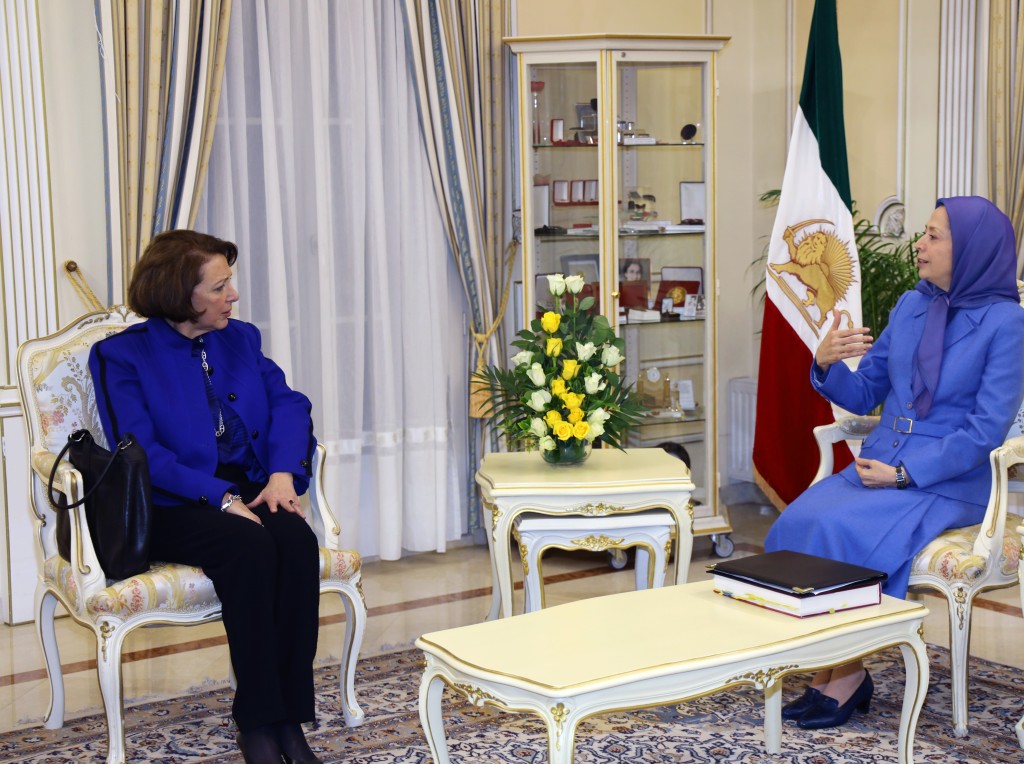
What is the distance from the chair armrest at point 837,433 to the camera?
12.1 ft

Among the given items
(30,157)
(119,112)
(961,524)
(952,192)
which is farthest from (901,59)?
(30,157)

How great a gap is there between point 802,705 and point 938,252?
1359 mm

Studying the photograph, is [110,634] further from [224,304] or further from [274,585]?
[224,304]

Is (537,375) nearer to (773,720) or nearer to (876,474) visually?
(876,474)

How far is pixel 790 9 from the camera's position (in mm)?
5781

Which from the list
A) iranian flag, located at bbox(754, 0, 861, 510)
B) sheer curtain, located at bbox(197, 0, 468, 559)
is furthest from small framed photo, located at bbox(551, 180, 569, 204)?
iranian flag, located at bbox(754, 0, 861, 510)

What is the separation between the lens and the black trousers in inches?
114

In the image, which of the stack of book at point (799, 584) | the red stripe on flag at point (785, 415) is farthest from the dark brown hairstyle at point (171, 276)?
the red stripe on flag at point (785, 415)

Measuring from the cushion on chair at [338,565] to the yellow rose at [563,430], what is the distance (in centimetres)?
72

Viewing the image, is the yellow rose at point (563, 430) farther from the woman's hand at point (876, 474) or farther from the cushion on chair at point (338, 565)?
the woman's hand at point (876, 474)

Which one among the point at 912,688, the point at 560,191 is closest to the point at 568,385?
the point at 912,688

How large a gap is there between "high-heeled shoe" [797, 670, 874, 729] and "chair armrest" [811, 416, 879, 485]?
705 mm

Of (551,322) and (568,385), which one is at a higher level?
(551,322)

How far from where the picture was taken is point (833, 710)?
3238 millimetres
